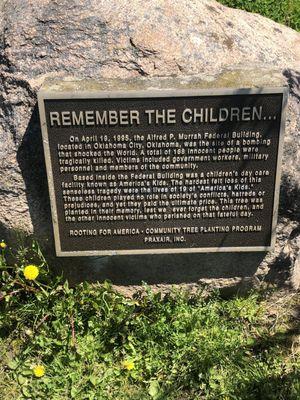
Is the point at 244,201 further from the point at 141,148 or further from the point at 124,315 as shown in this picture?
the point at 124,315

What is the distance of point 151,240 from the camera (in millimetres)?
3381

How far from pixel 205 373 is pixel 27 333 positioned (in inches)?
48.7

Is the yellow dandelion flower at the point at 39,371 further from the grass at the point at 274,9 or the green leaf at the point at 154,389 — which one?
the grass at the point at 274,9

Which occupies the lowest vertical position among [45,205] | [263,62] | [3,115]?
[45,205]

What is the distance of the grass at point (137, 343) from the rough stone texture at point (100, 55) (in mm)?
538

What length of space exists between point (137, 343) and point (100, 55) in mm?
1927

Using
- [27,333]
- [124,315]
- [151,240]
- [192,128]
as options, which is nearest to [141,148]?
[192,128]

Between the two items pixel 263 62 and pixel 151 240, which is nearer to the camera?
pixel 263 62

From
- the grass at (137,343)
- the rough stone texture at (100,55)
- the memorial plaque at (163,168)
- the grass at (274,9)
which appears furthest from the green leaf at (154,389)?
the grass at (274,9)

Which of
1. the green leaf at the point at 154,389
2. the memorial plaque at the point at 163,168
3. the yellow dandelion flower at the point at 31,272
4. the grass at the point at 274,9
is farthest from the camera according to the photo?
the grass at the point at 274,9

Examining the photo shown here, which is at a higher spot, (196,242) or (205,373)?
(196,242)

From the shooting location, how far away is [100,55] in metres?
3.04

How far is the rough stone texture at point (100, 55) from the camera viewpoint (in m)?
3.05

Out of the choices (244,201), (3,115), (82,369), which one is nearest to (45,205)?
(3,115)
